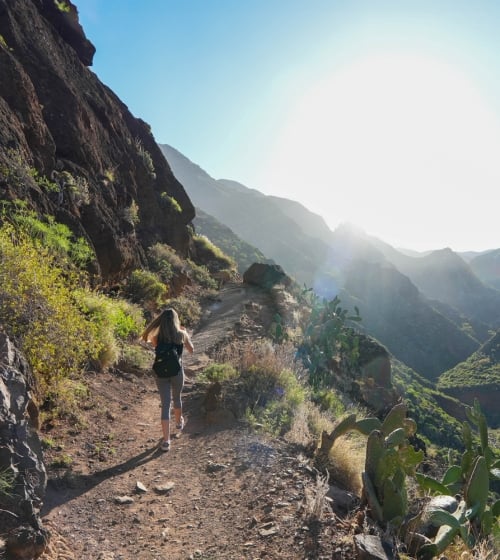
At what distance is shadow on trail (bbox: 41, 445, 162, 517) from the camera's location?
12.2 feet

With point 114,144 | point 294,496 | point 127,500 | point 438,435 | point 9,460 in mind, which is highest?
point 114,144

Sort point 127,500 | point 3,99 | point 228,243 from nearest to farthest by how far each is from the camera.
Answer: point 127,500
point 3,99
point 228,243

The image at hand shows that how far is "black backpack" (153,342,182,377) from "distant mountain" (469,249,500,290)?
192 m

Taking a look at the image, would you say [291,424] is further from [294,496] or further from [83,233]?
[83,233]

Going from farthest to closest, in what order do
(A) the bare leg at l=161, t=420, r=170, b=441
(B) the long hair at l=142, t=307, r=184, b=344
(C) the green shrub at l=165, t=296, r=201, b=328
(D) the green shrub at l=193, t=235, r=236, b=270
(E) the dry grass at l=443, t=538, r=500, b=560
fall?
(D) the green shrub at l=193, t=235, r=236, b=270 → (C) the green shrub at l=165, t=296, r=201, b=328 → (B) the long hair at l=142, t=307, r=184, b=344 → (A) the bare leg at l=161, t=420, r=170, b=441 → (E) the dry grass at l=443, t=538, r=500, b=560

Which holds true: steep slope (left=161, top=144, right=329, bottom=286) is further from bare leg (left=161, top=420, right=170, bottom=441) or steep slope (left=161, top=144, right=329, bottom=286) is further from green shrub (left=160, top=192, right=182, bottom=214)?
bare leg (left=161, top=420, right=170, bottom=441)

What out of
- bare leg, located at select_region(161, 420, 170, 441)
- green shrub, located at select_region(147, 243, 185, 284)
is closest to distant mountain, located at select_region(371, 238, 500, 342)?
green shrub, located at select_region(147, 243, 185, 284)

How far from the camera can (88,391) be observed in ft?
19.3

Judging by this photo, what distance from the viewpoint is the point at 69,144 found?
1107 cm

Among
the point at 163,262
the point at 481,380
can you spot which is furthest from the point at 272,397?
the point at 481,380

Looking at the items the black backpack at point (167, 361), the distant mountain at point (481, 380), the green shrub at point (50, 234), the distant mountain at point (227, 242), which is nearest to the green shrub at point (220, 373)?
the black backpack at point (167, 361)

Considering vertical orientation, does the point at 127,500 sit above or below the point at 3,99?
below

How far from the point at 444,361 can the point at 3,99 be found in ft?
286

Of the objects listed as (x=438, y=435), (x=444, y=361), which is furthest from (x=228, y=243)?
(x=444, y=361)
